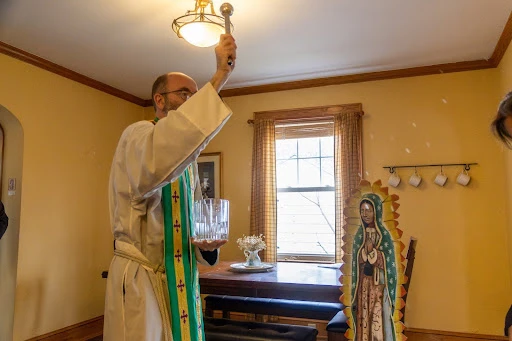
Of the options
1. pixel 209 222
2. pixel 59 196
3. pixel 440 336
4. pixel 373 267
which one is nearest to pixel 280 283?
pixel 373 267

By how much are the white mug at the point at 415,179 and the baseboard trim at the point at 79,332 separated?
11.1ft

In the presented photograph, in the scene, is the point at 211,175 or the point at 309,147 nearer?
the point at 309,147

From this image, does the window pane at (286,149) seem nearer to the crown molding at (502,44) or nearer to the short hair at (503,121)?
the crown molding at (502,44)

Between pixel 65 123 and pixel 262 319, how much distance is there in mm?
2673

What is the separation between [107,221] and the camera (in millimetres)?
4559

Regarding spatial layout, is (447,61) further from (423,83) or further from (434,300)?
(434,300)

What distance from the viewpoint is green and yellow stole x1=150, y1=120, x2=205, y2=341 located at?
1396 millimetres

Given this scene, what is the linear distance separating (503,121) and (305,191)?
3437mm

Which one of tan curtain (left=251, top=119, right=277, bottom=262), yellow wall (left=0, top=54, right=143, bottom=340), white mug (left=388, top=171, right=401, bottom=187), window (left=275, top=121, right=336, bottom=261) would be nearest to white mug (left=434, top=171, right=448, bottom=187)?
white mug (left=388, top=171, right=401, bottom=187)

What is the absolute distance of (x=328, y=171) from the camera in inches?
172

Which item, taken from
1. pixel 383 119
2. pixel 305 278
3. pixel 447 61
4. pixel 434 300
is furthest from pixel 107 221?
pixel 447 61

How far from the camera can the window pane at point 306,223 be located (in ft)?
14.1

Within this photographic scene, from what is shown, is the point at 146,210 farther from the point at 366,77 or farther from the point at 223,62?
the point at 366,77

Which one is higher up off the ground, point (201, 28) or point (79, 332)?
point (201, 28)
